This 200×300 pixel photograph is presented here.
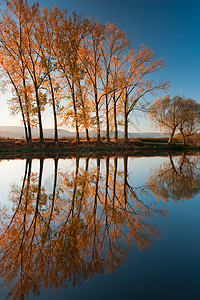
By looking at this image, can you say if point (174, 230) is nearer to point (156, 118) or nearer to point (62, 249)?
point (62, 249)

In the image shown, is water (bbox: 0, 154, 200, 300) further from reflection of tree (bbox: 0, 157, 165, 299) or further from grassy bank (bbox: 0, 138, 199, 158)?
grassy bank (bbox: 0, 138, 199, 158)

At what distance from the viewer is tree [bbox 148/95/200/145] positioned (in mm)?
27141

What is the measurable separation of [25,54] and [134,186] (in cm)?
1762

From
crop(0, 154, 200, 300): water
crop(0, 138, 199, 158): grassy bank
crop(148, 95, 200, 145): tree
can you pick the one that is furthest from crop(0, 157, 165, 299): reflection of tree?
crop(148, 95, 200, 145): tree

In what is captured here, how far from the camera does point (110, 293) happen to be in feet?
5.04

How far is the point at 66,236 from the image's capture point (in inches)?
96.1

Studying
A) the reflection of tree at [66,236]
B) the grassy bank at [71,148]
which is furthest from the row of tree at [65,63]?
the reflection of tree at [66,236]

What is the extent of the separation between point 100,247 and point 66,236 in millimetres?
484

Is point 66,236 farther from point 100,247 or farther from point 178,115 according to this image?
point 178,115

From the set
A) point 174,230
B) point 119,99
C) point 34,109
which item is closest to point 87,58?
point 119,99

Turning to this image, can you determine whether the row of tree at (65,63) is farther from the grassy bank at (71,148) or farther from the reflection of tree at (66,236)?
the reflection of tree at (66,236)

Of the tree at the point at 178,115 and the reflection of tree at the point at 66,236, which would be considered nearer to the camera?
the reflection of tree at the point at 66,236

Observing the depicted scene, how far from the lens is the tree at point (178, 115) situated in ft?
89.0

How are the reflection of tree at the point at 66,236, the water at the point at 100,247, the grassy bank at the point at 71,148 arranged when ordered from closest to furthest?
the water at the point at 100,247 < the reflection of tree at the point at 66,236 < the grassy bank at the point at 71,148
